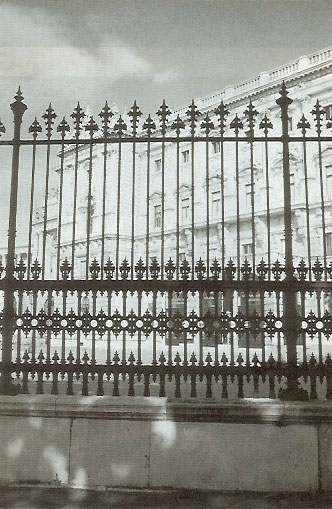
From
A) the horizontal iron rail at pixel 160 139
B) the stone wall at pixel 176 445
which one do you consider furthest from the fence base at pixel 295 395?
the horizontal iron rail at pixel 160 139

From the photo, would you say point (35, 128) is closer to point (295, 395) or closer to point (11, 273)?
point (11, 273)

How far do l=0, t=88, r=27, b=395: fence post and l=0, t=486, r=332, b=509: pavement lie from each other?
1.15m

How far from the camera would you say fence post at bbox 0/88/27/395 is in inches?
221

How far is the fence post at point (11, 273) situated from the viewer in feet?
18.4

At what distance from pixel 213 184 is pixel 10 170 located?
1609cm

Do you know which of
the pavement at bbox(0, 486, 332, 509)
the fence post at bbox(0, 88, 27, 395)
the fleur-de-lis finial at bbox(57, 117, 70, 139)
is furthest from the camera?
the fleur-de-lis finial at bbox(57, 117, 70, 139)

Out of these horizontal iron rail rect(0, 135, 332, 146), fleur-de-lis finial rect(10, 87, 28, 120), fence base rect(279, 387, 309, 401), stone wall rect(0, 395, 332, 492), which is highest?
fleur-de-lis finial rect(10, 87, 28, 120)

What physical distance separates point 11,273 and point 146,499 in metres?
2.94

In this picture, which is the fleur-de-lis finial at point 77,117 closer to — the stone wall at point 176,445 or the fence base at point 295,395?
the stone wall at point 176,445

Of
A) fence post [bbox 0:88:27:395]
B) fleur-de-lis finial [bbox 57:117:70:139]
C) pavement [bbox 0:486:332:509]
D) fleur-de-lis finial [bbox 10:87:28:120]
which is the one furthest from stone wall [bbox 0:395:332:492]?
fleur-de-lis finial [bbox 10:87:28:120]

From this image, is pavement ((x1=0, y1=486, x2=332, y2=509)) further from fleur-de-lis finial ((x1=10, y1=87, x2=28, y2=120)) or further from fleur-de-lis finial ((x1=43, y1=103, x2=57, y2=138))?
fleur-de-lis finial ((x1=10, y1=87, x2=28, y2=120))

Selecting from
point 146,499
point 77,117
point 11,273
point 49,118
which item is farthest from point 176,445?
point 49,118

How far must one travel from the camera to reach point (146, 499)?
4.98m

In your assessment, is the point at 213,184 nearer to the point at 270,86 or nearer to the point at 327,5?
the point at 270,86
